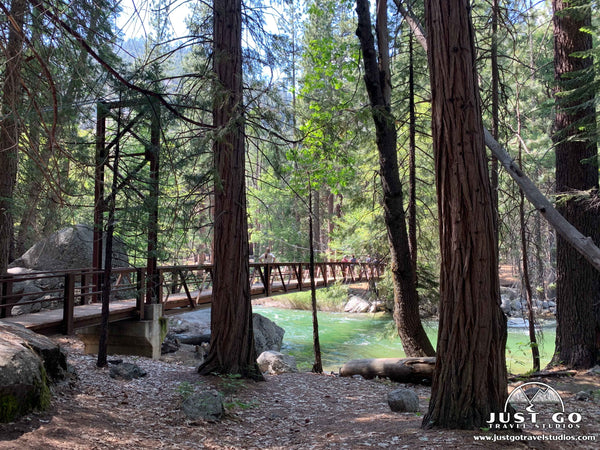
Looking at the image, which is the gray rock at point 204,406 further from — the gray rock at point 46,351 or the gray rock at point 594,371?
the gray rock at point 594,371

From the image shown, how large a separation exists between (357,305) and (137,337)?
14.8 m

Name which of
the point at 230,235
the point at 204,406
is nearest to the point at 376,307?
the point at 230,235

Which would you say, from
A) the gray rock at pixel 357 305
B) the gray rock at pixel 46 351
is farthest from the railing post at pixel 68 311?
the gray rock at pixel 357 305

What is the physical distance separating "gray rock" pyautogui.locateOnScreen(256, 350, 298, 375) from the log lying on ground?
0.95 m

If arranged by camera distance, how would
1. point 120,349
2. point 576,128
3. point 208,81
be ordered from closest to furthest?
1. point 208,81
2. point 576,128
3. point 120,349

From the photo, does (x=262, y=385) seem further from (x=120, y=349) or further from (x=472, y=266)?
(x=120, y=349)

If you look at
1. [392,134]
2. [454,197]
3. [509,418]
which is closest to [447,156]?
[454,197]

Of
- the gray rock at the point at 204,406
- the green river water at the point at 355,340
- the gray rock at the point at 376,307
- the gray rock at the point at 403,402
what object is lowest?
the green river water at the point at 355,340

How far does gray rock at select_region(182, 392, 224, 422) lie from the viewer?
381cm

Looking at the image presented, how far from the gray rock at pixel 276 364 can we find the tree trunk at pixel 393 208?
6.33ft

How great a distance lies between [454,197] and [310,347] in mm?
10721

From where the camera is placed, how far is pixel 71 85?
13.1 feet

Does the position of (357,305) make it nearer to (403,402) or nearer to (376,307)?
(376,307)

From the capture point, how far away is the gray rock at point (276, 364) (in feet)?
23.1
